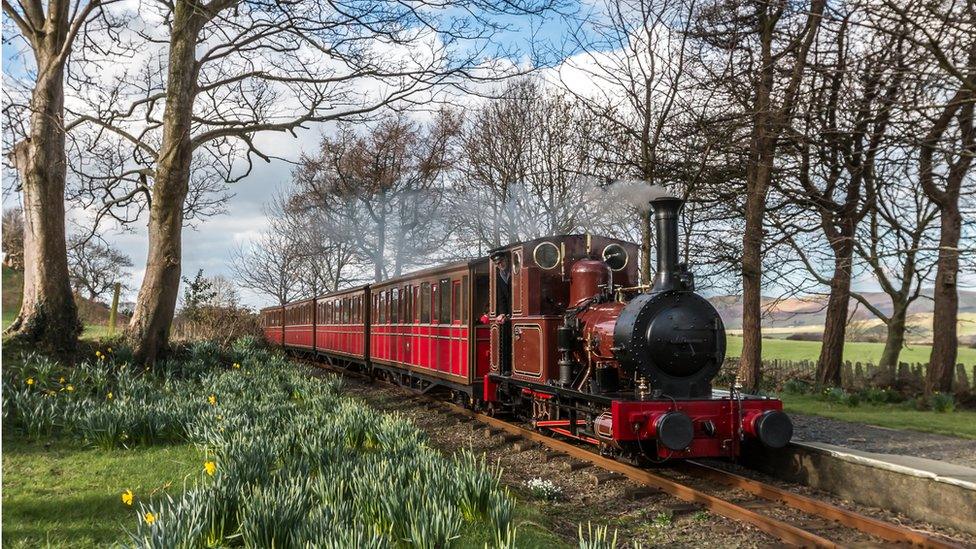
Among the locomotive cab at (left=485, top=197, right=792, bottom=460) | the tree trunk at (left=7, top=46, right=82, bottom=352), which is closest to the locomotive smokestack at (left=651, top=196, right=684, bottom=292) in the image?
the locomotive cab at (left=485, top=197, right=792, bottom=460)

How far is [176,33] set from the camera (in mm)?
13523

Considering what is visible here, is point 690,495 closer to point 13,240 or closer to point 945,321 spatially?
point 945,321

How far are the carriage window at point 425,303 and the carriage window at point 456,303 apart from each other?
1539 millimetres

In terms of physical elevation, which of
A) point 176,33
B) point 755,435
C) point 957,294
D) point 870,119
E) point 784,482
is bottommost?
point 784,482

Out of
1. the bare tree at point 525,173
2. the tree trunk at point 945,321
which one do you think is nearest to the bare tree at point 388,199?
the bare tree at point 525,173

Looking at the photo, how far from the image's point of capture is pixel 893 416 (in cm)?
1270

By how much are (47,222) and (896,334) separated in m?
18.1

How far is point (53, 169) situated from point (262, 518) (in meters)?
11.4

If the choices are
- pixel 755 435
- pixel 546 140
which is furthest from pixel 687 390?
pixel 546 140

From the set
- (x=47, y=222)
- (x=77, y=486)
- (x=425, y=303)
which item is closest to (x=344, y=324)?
(x=425, y=303)

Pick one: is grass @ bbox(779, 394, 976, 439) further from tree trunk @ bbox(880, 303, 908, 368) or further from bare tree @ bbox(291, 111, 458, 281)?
bare tree @ bbox(291, 111, 458, 281)

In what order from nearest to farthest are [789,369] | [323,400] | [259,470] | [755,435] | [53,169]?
[259,470] → [755,435] → [323,400] → [53,169] → [789,369]

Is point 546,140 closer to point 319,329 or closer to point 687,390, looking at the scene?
point 319,329

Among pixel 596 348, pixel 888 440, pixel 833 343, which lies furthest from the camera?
pixel 833 343
